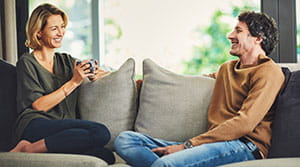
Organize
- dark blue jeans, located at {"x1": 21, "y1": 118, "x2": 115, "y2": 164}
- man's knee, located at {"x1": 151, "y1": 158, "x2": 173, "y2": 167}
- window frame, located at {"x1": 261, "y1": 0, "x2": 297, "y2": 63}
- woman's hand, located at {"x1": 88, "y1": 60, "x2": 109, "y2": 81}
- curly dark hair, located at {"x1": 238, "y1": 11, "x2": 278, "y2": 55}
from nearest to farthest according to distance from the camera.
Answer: man's knee, located at {"x1": 151, "y1": 158, "x2": 173, "y2": 167} < dark blue jeans, located at {"x1": 21, "y1": 118, "x2": 115, "y2": 164} < curly dark hair, located at {"x1": 238, "y1": 11, "x2": 278, "y2": 55} < woman's hand, located at {"x1": 88, "y1": 60, "x2": 109, "y2": 81} < window frame, located at {"x1": 261, "y1": 0, "x2": 297, "y2": 63}

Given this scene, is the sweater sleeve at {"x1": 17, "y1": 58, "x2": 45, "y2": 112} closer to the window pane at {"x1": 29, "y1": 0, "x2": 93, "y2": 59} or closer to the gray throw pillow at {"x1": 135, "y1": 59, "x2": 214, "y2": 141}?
the gray throw pillow at {"x1": 135, "y1": 59, "x2": 214, "y2": 141}

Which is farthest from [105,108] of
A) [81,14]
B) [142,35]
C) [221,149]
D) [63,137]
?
[81,14]

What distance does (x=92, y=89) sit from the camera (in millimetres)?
2832

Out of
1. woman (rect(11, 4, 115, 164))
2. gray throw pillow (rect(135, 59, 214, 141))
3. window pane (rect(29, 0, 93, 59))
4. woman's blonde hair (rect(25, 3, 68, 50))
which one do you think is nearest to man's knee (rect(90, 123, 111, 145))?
woman (rect(11, 4, 115, 164))

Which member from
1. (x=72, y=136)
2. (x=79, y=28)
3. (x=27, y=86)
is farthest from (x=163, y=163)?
(x=79, y=28)

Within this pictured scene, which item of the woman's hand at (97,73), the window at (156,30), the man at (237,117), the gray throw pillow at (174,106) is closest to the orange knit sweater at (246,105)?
the man at (237,117)

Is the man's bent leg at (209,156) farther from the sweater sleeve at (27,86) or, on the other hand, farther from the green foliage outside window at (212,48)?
the green foliage outside window at (212,48)

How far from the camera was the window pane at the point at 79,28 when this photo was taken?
4.62 metres

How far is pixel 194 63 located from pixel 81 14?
1.15 meters

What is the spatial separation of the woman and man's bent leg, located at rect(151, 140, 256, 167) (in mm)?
490

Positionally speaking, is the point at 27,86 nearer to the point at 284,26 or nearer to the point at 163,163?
the point at 163,163

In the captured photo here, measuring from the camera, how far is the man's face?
2539mm

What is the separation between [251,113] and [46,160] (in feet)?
3.13

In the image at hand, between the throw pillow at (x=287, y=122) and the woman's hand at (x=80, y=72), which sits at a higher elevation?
the woman's hand at (x=80, y=72)
